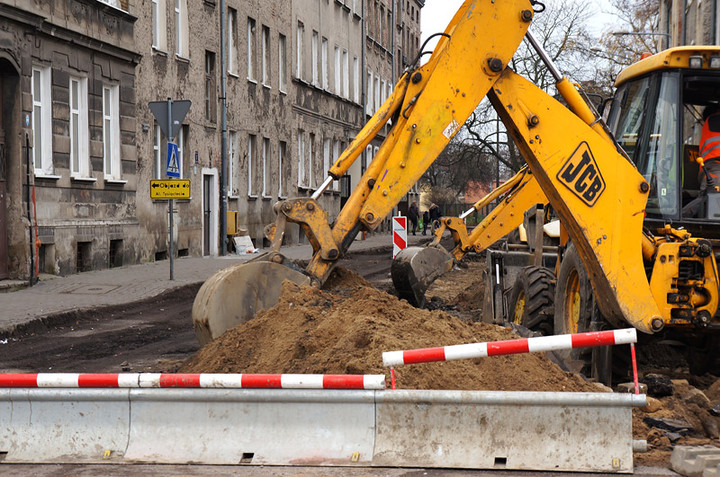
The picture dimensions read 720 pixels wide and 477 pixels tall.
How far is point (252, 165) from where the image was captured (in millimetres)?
33469

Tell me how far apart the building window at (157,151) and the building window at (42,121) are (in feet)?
19.0

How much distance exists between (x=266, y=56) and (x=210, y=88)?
19.1ft

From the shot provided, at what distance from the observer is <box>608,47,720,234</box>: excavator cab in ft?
26.2

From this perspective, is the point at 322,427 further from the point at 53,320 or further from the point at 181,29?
the point at 181,29

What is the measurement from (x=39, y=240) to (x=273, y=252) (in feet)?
36.4

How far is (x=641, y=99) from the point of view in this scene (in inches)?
325

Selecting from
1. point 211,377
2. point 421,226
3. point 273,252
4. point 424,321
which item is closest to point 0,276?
point 273,252

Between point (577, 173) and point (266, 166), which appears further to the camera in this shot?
point (266, 166)

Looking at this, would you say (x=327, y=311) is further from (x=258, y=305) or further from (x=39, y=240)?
(x=39, y=240)

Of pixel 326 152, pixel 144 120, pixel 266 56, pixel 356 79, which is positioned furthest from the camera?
pixel 356 79

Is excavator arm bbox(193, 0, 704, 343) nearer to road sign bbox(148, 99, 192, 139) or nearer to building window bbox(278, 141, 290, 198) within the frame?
road sign bbox(148, 99, 192, 139)

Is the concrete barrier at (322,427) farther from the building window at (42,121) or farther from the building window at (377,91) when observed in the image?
the building window at (377,91)

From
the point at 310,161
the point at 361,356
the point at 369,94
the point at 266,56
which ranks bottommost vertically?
the point at 361,356

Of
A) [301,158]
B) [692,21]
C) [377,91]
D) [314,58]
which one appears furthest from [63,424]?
[377,91]
